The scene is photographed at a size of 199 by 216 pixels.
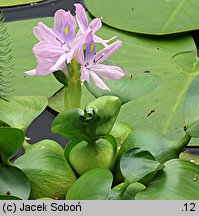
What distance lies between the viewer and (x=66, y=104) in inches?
53.3

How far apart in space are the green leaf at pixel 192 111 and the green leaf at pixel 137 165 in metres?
0.11

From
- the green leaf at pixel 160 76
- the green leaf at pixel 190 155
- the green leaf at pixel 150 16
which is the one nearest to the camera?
the green leaf at pixel 190 155

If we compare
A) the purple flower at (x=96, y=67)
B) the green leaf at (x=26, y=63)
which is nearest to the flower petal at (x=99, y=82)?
the purple flower at (x=96, y=67)

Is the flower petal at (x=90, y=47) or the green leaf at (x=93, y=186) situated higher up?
the flower petal at (x=90, y=47)

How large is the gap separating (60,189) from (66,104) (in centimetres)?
20

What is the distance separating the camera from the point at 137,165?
1.16 meters

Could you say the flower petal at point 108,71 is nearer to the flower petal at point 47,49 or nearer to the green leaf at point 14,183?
the flower petal at point 47,49

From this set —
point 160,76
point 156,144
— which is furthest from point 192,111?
point 160,76

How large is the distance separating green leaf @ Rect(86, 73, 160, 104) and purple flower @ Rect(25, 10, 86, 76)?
13 centimetres

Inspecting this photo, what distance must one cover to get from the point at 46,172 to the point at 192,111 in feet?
1.04

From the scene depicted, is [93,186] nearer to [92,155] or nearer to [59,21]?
[92,155]

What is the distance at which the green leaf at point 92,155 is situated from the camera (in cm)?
125

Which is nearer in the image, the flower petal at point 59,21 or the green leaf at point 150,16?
the flower petal at point 59,21
